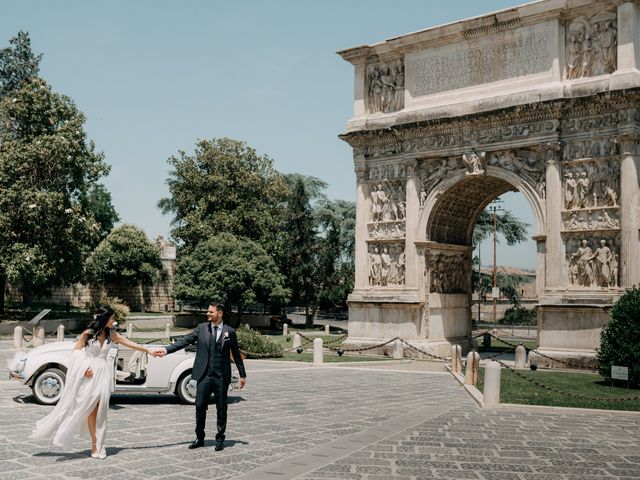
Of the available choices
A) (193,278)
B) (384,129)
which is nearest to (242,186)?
(193,278)

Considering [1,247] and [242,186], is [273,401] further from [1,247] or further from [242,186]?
[242,186]

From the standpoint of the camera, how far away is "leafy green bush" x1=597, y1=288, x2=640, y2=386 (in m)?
16.2

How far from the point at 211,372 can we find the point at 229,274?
3352cm

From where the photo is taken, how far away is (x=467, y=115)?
2342cm

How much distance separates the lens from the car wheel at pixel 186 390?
39.8 ft

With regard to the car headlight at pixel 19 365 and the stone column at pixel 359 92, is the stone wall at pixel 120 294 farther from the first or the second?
the car headlight at pixel 19 365

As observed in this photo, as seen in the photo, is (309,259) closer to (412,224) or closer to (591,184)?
(412,224)

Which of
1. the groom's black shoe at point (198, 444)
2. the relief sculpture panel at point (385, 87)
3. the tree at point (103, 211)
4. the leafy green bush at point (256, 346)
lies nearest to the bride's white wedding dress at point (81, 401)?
the groom's black shoe at point (198, 444)

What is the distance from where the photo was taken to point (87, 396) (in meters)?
7.82

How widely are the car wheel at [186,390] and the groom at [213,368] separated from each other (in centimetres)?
345

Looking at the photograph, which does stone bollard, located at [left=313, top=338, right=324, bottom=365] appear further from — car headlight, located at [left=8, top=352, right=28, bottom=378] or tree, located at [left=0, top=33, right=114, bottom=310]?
tree, located at [left=0, top=33, right=114, bottom=310]

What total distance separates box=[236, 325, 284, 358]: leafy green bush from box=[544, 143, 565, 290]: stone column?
884 centimetres

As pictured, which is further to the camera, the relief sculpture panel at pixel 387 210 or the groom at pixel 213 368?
the relief sculpture panel at pixel 387 210

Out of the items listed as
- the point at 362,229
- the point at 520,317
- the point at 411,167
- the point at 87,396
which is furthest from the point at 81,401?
the point at 520,317
